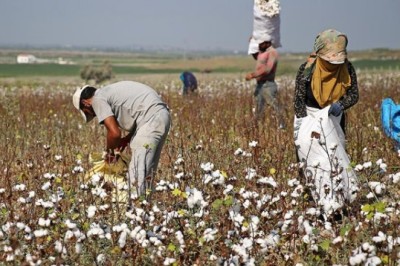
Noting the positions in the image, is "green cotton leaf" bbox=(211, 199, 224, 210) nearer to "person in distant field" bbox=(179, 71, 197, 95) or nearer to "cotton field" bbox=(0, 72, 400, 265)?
"cotton field" bbox=(0, 72, 400, 265)

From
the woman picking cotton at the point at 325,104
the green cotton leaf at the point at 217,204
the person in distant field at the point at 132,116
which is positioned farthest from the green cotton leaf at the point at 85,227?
the woman picking cotton at the point at 325,104

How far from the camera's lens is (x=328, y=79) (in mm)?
5043

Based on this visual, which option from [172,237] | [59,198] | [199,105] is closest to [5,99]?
[199,105]

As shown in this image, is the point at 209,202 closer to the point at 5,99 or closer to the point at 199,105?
the point at 199,105

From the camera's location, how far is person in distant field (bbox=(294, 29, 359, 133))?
4.90 m

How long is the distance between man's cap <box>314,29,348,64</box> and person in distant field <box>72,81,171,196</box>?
56.4 inches

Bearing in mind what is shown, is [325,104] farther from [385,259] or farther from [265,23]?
[265,23]

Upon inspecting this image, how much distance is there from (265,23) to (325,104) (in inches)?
174

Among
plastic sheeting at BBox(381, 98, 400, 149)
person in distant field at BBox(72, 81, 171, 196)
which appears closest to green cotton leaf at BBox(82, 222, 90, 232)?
person in distant field at BBox(72, 81, 171, 196)

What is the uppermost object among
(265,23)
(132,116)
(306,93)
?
(265,23)

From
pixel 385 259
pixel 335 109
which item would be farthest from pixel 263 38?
pixel 385 259

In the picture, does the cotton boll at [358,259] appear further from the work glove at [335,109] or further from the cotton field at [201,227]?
the work glove at [335,109]

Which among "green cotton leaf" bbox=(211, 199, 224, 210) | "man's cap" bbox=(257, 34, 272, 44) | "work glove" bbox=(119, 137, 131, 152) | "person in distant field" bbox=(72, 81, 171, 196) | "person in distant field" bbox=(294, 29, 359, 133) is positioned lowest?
"green cotton leaf" bbox=(211, 199, 224, 210)

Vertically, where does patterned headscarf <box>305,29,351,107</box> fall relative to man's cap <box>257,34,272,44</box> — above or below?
below
